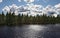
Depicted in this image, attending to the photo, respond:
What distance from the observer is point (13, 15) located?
197 meters

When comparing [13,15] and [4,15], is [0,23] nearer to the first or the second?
[4,15]

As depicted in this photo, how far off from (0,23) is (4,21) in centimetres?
792

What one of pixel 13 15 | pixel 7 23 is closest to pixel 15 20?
pixel 13 15

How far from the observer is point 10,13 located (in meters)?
191

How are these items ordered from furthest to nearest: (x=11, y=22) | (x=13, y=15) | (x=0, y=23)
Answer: (x=13, y=15) < (x=11, y=22) < (x=0, y=23)

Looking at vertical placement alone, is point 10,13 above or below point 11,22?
above

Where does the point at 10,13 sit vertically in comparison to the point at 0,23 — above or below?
above

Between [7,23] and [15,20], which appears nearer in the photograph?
[7,23]

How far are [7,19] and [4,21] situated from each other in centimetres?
558

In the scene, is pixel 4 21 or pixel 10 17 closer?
pixel 4 21

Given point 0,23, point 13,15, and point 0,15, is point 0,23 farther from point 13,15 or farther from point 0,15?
point 13,15

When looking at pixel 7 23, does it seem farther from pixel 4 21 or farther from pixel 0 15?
pixel 0 15

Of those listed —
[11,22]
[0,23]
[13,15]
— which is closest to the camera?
[0,23]

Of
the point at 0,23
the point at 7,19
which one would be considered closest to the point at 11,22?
the point at 7,19
